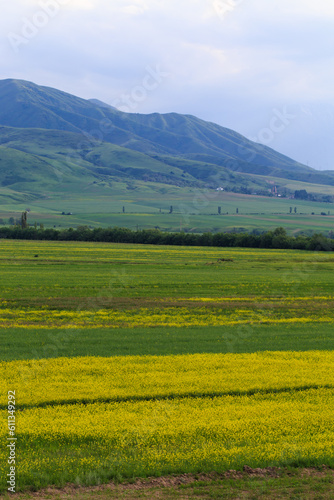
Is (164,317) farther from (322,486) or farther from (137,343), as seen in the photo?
(322,486)

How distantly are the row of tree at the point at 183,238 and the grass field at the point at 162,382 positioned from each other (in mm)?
58758

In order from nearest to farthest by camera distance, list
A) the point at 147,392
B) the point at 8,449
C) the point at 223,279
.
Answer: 1. the point at 8,449
2. the point at 147,392
3. the point at 223,279

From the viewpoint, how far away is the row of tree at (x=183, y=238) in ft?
330

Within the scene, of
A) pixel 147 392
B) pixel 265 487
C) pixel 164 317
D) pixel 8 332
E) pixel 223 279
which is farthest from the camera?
pixel 223 279

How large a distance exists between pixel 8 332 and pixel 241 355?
1219 cm

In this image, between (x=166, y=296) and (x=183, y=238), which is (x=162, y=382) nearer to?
(x=166, y=296)

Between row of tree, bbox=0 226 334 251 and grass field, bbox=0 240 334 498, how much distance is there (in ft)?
193

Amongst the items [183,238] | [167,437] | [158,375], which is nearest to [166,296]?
[158,375]

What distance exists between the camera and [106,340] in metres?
25.0

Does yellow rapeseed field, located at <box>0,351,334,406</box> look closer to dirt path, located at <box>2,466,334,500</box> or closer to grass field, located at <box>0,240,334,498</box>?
grass field, located at <box>0,240,334,498</box>

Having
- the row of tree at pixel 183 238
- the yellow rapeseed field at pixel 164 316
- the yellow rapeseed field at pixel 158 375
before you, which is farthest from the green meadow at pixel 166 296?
the row of tree at pixel 183 238

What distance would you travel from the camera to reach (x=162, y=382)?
17656 millimetres

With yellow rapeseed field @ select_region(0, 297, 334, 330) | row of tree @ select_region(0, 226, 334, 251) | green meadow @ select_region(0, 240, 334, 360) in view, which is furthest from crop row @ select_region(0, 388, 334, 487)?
row of tree @ select_region(0, 226, 334, 251)

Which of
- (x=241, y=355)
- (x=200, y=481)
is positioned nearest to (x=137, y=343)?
(x=241, y=355)
